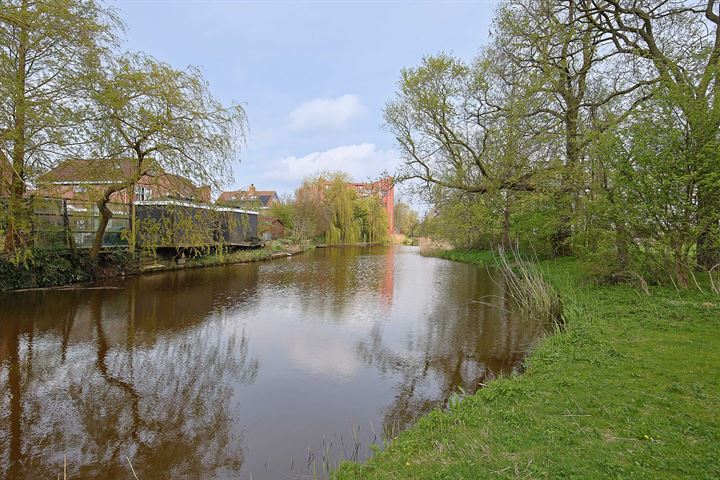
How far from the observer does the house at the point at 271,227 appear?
105 ft

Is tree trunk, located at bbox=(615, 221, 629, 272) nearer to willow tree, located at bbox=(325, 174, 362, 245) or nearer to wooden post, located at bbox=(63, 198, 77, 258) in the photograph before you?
wooden post, located at bbox=(63, 198, 77, 258)

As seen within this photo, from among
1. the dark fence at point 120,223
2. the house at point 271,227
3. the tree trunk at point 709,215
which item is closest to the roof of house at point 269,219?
the house at point 271,227

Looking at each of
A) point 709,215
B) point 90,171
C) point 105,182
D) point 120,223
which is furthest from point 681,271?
point 120,223

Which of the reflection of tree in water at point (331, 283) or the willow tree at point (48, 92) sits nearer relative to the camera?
the willow tree at point (48, 92)

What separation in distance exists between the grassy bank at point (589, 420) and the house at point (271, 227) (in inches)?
1123

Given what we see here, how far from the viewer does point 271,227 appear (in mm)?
34188

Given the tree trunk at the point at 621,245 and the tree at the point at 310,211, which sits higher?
the tree at the point at 310,211

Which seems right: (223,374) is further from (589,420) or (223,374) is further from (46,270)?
(46,270)

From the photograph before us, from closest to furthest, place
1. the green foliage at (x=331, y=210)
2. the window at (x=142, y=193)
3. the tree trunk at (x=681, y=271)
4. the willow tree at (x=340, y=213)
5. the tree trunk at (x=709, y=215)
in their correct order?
1. the tree trunk at (x=709, y=215)
2. the tree trunk at (x=681, y=271)
3. the window at (x=142, y=193)
4. the green foliage at (x=331, y=210)
5. the willow tree at (x=340, y=213)

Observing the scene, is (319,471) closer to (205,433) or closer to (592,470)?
(205,433)

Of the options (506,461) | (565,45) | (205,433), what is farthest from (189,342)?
(565,45)

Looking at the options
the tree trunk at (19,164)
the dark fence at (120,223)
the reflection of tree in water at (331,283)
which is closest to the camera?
the tree trunk at (19,164)

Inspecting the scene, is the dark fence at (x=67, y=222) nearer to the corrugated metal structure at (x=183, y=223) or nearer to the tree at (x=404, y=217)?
the corrugated metal structure at (x=183, y=223)

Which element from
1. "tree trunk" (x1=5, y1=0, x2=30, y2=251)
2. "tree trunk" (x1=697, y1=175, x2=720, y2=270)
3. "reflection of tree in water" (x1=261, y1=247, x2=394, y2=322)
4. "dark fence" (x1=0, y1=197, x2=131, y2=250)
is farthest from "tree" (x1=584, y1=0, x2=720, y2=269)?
"dark fence" (x1=0, y1=197, x2=131, y2=250)
